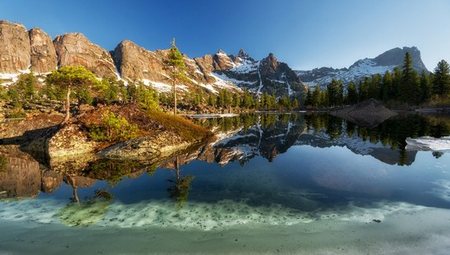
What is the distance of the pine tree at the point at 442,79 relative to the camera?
95.8 m

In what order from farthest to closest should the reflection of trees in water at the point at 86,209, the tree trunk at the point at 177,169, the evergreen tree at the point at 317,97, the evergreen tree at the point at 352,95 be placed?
the evergreen tree at the point at 317,97 < the evergreen tree at the point at 352,95 < the tree trunk at the point at 177,169 < the reflection of trees in water at the point at 86,209

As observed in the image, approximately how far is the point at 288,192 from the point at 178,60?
40.1m

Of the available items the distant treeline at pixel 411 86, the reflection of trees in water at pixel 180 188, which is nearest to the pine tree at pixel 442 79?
the distant treeline at pixel 411 86

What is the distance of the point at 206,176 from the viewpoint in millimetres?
18250

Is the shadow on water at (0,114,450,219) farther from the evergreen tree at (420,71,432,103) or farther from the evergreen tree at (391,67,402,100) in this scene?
the evergreen tree at (391,67,402,100)

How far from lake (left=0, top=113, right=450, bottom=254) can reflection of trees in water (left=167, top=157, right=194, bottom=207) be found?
0.05m

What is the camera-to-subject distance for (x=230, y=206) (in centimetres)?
1258

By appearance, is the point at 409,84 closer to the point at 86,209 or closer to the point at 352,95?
the point at 352,95

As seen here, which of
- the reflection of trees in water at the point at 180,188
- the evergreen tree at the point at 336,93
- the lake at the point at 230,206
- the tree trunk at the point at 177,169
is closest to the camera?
the lake at the point at 230,206

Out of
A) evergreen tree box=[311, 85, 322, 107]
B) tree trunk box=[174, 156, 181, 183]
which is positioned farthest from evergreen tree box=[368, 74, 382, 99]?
tree trunk box=[174, 156, 181, 183]

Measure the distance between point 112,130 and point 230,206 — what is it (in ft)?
62.9

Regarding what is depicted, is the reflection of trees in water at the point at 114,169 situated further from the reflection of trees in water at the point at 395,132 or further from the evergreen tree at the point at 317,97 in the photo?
the evergreen tree at the point at 317,97

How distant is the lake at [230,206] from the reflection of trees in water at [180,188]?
54mm

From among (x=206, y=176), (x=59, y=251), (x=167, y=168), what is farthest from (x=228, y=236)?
(x=167, y=168)
